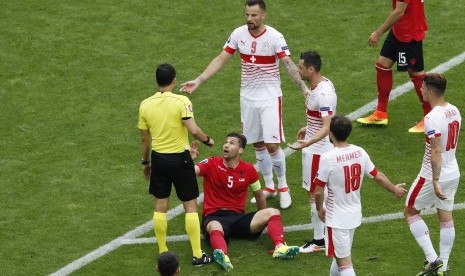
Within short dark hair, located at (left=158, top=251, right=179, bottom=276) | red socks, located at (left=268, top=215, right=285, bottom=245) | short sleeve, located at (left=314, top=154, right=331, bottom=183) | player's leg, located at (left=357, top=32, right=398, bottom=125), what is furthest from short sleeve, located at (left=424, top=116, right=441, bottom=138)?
player's leg, located at (left=357, top=32, right=398, bottom=125)

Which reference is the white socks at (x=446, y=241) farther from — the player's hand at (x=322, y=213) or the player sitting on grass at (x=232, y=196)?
the player sitting on grass at (x=232, y=196)

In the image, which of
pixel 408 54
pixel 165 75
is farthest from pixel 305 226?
pixel 408 54

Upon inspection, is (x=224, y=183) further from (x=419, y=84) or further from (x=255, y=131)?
(x=419, y=84)

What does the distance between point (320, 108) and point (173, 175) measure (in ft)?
6.34

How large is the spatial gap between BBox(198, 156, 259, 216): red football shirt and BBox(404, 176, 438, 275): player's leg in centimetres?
208

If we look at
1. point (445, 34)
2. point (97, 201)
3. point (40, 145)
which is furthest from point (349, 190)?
point (445, 34)

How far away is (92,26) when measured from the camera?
21.5 meters

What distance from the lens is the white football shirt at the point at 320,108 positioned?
578 inches

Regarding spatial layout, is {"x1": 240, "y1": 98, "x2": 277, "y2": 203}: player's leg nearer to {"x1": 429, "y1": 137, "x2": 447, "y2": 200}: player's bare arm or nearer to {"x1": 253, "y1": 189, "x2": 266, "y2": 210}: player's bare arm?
{"x1": 253, "y1": 189, "x2": 266, "y2": 210}: player's bare arm

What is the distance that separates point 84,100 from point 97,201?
Answer: 3241 mm

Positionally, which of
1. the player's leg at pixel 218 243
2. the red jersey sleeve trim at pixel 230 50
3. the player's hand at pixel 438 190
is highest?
the red jersey sleeve trim at pixel 230 50

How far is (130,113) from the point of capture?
62.0 ft

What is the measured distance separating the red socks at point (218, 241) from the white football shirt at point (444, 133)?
2477 mm

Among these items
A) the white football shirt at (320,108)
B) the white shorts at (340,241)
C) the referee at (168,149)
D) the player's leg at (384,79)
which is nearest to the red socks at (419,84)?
the player's leg at (384,79)
